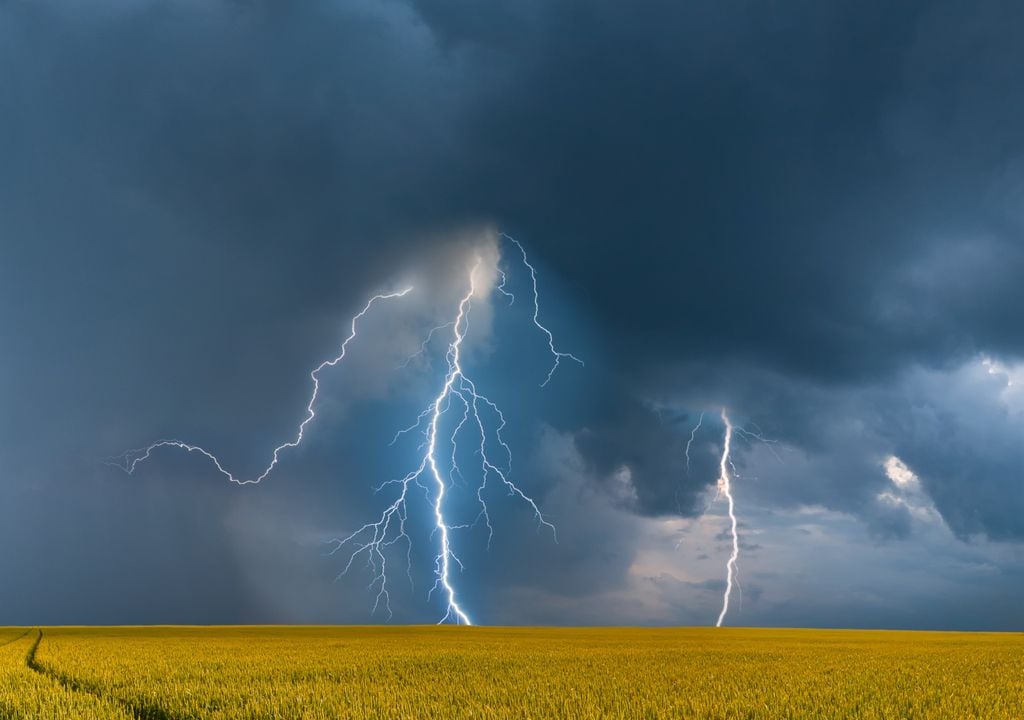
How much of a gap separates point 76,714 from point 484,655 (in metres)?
15.2

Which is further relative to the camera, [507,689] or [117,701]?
[507,689]

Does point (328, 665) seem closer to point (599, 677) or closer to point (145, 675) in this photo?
point (145, 675)

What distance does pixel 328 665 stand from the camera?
61.1 feet

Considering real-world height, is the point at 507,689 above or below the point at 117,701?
above

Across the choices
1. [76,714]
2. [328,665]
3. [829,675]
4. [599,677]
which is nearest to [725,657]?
[829,675]

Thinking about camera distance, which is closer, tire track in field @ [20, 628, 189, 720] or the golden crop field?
the golden crop field

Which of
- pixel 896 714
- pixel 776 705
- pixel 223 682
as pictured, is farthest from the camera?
pixel 223 682

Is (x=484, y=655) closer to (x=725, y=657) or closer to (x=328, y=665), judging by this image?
(x=328, y=665)

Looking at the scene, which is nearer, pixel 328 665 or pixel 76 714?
pixel 76 714

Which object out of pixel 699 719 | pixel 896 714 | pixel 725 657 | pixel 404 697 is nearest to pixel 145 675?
pixel 404 697

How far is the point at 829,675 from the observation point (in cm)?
1579

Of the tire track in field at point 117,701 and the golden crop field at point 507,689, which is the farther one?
the tire track in field at point 117,701

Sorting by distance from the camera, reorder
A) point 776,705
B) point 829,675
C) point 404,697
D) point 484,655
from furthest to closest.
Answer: point 484,655 < point 829,675 < point 404,697 < point 776,705

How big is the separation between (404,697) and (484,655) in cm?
1265
